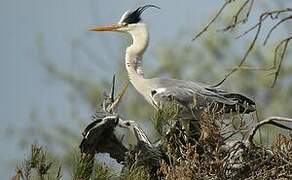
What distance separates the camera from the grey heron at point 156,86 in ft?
9.80

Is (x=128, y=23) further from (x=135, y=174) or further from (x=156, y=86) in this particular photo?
(x=135, y=174)

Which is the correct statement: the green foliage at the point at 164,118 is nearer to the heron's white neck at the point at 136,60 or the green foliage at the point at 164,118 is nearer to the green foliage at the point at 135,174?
the green foliage at the point at 135,174

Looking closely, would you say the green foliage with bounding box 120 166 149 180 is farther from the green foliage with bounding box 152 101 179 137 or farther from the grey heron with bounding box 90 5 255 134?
the grey heron with bounding box 90 5 255 134

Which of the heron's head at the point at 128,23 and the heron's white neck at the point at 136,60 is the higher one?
the heron's head at the point at 128,23

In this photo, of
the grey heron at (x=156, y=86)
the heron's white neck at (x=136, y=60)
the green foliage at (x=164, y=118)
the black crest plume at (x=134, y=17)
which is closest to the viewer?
the green foliage at (x=164, y=118)

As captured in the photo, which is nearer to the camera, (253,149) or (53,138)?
(253,149)

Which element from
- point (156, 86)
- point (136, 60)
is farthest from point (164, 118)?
point (136, 60)

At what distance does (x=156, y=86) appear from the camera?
11.7ft

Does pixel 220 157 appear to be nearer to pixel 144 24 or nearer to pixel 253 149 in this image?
pixel 253 149

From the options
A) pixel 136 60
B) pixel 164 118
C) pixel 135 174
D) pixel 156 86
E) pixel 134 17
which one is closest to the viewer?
pixel 135 174

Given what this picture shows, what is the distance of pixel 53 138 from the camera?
12.5 meters

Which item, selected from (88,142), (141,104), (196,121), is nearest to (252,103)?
(196,121)

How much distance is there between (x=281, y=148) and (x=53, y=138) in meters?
10.6

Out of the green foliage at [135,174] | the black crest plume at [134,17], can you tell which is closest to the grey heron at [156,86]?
the black crest plume at [134,17]
